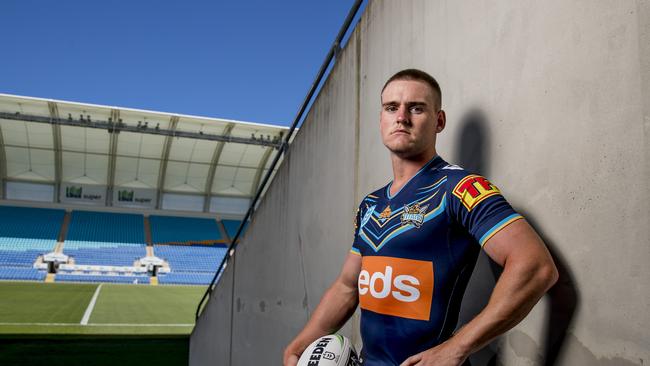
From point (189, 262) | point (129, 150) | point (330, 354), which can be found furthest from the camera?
point (189, 262)

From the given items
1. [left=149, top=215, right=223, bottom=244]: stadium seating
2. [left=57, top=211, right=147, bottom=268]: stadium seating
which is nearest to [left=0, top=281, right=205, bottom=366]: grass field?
[left=57, top=211, right=147, bottom=268]: stadium seating

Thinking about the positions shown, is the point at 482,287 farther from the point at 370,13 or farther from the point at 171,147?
the point at 171,147

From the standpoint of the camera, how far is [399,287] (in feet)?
6.31

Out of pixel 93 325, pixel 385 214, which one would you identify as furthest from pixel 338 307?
pixel 93 325

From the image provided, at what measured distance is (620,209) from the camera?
5.22ft

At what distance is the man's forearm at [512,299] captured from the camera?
1.52m

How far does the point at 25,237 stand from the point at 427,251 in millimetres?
36363

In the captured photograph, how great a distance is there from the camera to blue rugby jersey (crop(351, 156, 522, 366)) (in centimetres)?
182

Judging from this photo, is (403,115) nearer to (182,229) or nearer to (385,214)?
(385,214)

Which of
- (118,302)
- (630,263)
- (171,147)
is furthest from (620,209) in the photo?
(171,147)

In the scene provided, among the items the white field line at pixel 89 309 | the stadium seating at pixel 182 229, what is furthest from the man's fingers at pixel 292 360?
the stadium seating at pixel 182 229

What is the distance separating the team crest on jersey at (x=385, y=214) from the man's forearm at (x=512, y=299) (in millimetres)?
613

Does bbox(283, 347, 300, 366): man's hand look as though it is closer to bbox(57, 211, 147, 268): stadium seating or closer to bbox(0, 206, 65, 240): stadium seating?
bbox(57, 211, 147, 268): stadium seating

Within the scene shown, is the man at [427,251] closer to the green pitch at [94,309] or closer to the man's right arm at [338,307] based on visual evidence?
the man's right arm at [338,307]
